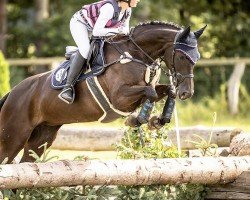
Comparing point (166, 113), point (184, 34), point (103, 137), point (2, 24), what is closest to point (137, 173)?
point (166, 113)

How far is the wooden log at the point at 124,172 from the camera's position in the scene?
6418 mm

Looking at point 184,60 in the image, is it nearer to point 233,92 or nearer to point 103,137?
point 103,137

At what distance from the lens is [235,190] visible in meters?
7.61

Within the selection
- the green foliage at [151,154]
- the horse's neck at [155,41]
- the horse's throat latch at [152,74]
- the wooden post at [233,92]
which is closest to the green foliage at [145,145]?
the green foliage at [151,154]

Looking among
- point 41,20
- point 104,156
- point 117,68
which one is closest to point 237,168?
point 117,68

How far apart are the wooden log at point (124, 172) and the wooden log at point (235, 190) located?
0.21ft

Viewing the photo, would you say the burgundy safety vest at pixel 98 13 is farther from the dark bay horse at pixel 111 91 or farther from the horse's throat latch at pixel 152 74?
the horse's throat latch at pixel 152 74

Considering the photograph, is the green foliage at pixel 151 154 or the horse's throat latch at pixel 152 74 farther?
the horse's throat latch at pixel 152 74

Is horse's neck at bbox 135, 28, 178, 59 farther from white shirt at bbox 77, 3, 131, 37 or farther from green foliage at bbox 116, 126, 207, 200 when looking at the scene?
green foliage at bbox 116, 126, 207, 200

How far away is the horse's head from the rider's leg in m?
0.83

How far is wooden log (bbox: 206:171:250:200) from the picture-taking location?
7.54 metres

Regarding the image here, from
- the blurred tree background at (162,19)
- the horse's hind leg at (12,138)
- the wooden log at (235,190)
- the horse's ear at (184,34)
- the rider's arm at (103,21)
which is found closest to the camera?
the wooden log at (235,190)

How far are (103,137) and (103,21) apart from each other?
3.00m

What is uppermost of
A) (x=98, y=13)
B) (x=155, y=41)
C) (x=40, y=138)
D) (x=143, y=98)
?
(x=98, y=13)
